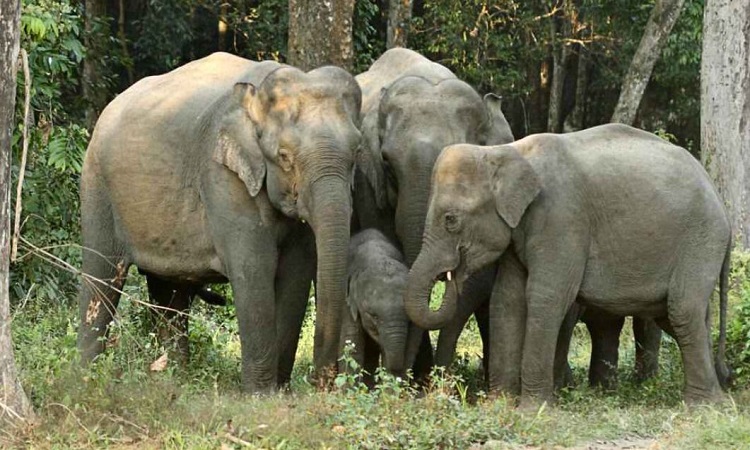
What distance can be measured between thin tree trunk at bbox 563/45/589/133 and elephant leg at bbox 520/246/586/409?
16.6 metres

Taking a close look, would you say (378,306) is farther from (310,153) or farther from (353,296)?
(310,153)

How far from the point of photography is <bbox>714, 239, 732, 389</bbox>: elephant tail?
31.7 feet

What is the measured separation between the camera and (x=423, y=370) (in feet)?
33.5

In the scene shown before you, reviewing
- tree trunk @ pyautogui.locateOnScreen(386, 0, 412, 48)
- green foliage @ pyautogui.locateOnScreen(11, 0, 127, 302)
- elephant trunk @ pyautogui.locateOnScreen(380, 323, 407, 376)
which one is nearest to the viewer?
elephant trunk @ pyautogui.locateOnScreen(380, 323, 407, 376)

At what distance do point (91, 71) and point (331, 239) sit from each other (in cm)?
1152

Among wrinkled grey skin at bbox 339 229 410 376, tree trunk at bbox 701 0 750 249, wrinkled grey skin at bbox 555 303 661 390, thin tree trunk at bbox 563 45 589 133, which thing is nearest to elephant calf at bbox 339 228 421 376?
wrinkled grey skin at bbox 339 229 410 376

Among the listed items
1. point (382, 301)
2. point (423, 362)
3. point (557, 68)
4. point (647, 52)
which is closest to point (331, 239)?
point (382, 301)

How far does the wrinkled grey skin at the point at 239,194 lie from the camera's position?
900 cm

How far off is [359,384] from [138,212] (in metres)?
2.14

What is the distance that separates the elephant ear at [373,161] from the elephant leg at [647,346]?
202 cm

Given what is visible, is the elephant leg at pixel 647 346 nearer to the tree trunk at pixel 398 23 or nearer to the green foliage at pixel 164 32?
the tree trunk at pixel 398 23

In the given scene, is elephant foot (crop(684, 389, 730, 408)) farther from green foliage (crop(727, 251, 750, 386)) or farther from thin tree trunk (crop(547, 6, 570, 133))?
thin tree trunk (crop(547, 6, 570, 133))

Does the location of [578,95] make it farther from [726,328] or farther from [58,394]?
[58,394]

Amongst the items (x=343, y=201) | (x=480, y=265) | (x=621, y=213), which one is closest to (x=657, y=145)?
(x=621, y=213)
